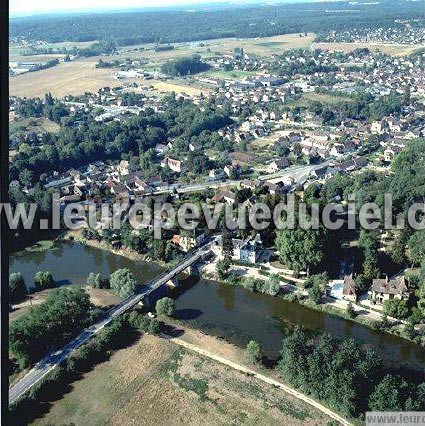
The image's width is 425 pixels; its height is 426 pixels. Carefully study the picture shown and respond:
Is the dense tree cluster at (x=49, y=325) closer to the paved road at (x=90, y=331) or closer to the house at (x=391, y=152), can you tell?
the paved road at (x=90, y=331)

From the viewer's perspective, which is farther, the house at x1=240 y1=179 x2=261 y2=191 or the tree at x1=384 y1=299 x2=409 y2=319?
the house at x1=240 y1=179 x2=261 y2=191

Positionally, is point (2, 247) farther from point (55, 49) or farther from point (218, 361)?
point (55, 49)

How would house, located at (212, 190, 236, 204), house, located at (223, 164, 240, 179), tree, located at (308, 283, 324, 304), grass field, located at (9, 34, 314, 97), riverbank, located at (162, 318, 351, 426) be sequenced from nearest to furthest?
riverbank, located at (162, 318, 351, 426) → tree, located at (308, 283, 324, 304) → house, located at (212, 190, 236, 204) → house, located at (223, 164, 240, 179) → grass field, located at (9, 34, 314, 97)

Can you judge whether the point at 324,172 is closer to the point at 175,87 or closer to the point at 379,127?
the point at 379,127

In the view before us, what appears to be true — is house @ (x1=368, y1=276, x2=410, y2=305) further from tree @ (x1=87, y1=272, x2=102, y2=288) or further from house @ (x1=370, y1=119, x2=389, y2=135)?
house @ (x1=370, y1=119, x2=389, y2=135)

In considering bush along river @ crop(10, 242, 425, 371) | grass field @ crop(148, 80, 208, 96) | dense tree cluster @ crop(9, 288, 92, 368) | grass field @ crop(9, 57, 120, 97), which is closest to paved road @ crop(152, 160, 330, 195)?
bush along river @ crop(10, 242, 425, 371)

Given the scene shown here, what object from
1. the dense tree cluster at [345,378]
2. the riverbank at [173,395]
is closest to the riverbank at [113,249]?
the riverbank at [173,395]
